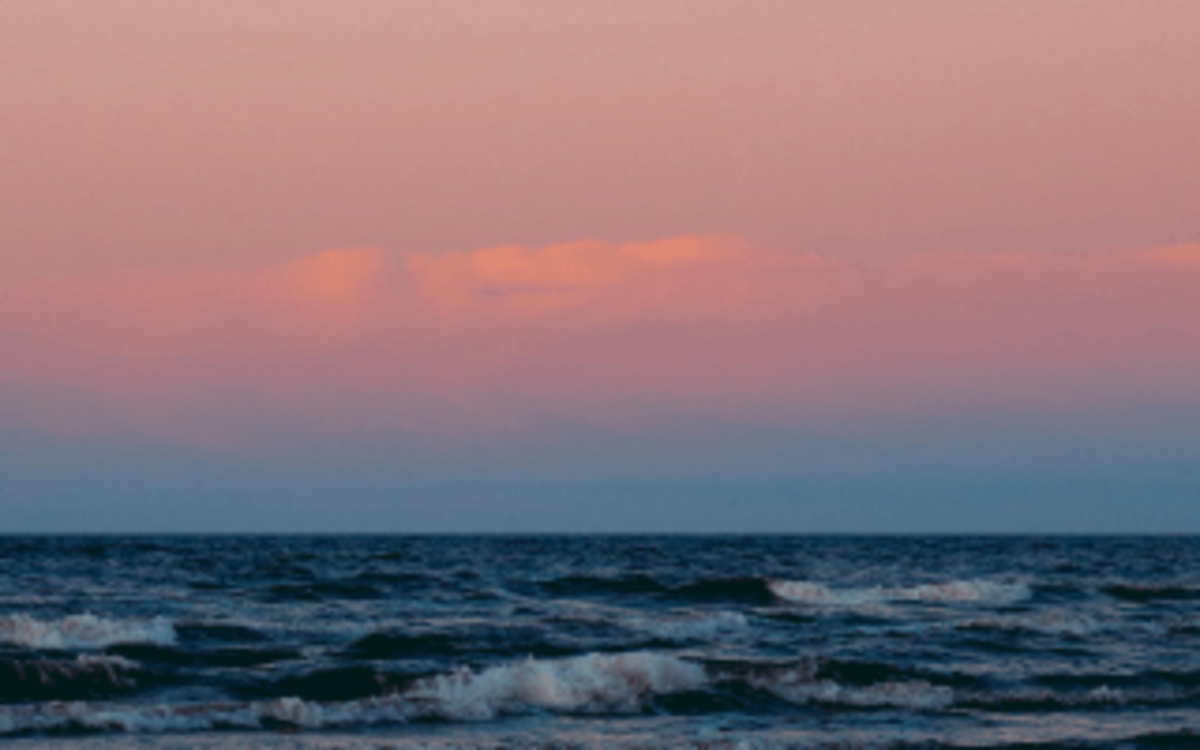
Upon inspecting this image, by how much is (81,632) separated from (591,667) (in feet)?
39.8

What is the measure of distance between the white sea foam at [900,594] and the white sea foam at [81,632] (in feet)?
67.7

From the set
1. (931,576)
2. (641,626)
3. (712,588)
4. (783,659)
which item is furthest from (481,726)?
(931,576)

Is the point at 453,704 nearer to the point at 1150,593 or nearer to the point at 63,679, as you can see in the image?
the point at 63,679

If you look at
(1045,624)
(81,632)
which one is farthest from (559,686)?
(1045,624)

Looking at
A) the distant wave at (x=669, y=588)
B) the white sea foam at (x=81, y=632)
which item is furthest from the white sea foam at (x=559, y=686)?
the distant wave at (x=669, y=588)

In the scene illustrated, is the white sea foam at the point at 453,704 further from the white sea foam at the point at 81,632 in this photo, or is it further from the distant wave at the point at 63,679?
the white sea foam at the point at 81,632

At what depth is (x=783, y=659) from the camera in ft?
82.4

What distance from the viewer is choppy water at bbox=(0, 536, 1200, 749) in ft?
61.5

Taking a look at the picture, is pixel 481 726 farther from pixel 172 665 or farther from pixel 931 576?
pixel 931 576

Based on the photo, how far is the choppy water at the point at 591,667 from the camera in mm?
18750

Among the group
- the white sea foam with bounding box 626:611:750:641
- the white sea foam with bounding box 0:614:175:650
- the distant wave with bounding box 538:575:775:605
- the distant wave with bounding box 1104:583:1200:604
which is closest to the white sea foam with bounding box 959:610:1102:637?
the white sea foam with bounding box 626:611:750:641

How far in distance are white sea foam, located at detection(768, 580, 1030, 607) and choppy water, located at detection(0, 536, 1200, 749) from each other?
19 cm

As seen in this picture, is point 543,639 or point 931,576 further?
point 931,576

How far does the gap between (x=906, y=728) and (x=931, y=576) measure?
42.2 metres
